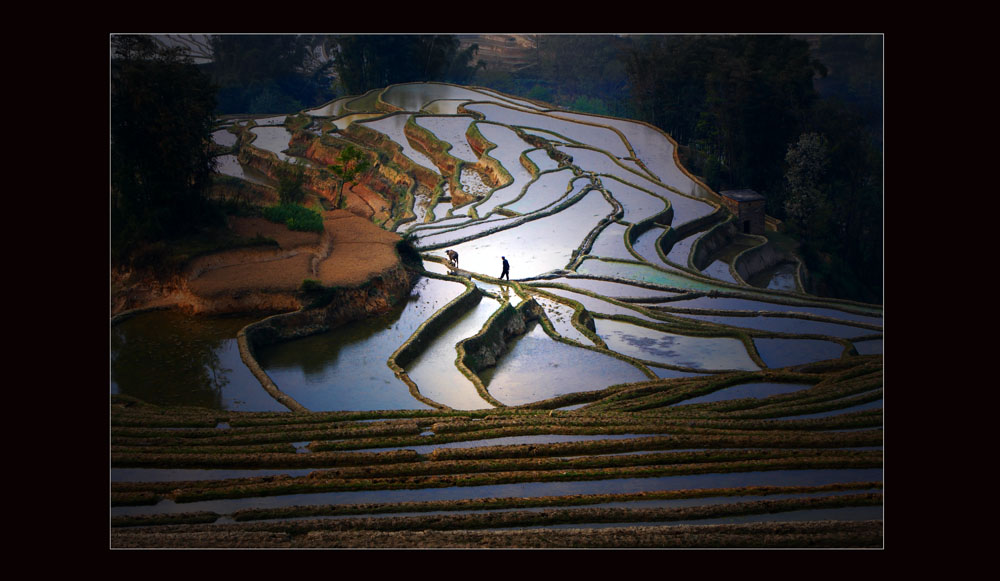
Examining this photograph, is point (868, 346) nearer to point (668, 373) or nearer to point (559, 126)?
point (668, 373)

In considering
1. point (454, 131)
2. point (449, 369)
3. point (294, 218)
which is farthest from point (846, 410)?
point (454, 131)

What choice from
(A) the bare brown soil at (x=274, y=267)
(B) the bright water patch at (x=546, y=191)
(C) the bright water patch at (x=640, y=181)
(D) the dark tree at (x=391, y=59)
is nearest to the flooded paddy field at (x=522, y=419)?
(A) the bare brown soil at (x=274, y=267)

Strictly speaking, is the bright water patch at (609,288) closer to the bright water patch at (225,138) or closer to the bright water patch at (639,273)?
the bright water patch at (639,273)

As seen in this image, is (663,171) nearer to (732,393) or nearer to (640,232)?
(640,232)

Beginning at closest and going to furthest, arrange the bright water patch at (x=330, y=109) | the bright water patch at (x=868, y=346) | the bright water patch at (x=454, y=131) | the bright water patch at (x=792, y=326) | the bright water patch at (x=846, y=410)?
the bright water patch at (x=846, y=410), the bright water patch at (x=868, y=346), the bright water patch at (x=792, y=326), the bright water patch at (x=454, y=131), the bright water patch at (x=330, y=109)

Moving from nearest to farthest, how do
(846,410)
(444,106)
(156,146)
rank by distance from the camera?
(846,410)
(156,146)
(444,106)

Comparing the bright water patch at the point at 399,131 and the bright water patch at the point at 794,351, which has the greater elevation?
the bright water patch at the point at 399,131

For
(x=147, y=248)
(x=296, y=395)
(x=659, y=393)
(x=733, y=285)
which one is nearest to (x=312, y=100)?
(x=147, y=248)
